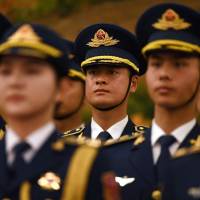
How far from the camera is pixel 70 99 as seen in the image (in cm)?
1048

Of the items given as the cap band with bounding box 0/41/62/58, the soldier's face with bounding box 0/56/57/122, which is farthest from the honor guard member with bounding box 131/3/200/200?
the soldier's face with bounding box 0/56/57/122

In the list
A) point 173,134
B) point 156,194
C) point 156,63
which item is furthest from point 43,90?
point 156,194

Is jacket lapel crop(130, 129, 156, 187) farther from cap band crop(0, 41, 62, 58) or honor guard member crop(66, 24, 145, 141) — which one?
honor guard member crop(66, 24, 145, 141)

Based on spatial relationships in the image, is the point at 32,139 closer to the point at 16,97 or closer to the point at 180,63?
the point at 16,97

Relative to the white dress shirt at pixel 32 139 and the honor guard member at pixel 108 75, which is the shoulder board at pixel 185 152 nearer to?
the white dress shirt at pixel 32 139

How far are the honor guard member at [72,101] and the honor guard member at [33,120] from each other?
4.22 metres

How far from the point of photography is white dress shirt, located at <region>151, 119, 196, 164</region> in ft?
23.5

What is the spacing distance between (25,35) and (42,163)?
2.63 feet

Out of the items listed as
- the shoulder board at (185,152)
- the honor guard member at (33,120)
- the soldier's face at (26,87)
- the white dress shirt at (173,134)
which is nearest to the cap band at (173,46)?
the white dress shirt at (173,134)

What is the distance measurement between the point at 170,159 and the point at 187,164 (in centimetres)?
44

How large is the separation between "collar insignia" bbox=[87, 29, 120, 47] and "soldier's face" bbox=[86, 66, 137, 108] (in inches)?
17.6

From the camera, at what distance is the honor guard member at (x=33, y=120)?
5.80 m

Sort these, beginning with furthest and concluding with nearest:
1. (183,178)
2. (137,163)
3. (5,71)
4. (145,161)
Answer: (137,163) < (145,161) < (183,178) < (5,71)

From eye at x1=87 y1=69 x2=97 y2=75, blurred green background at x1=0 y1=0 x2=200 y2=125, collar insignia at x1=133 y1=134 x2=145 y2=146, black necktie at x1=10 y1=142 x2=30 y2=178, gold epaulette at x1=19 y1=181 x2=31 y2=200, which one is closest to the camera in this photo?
black necktie at x1=10 y1=142 x2=30 y2=178
